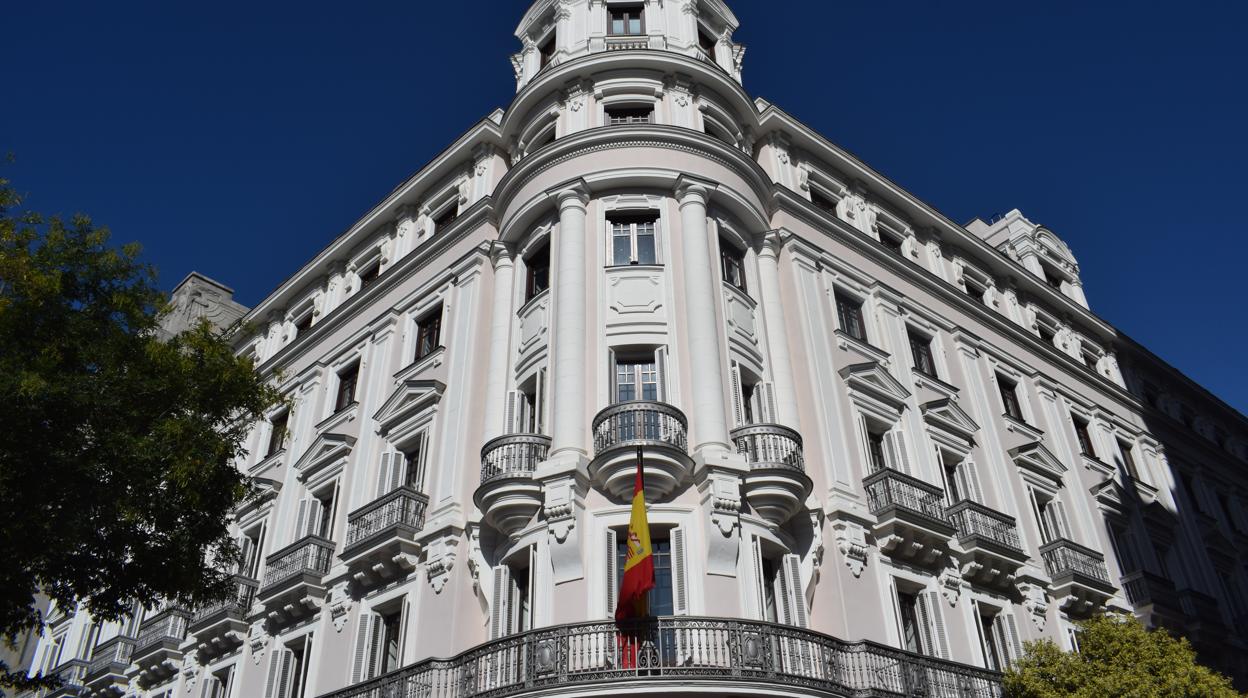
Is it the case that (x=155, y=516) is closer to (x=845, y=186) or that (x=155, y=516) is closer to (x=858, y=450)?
(x=858, y=450)

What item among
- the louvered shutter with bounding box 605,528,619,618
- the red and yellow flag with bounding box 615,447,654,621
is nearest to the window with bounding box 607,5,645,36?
the louvered shutter with bounding box 605,528,619,618

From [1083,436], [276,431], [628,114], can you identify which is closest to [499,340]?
[628,114]

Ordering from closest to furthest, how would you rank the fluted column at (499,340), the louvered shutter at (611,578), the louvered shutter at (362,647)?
the louvered shutter at (611,578) → the louvered shutter at (362,647) → the fluted column at (499,340)

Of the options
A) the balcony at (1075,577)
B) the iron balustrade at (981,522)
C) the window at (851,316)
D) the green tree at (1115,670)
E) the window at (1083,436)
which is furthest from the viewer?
the window at (1083,436)

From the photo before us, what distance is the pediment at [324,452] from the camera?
23750 millimetres

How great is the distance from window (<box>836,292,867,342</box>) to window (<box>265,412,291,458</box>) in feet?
51.9

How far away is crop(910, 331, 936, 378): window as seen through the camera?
2512 cm

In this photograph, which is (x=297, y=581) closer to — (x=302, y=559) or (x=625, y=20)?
(x=302, y=559)

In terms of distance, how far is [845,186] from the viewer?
27.5 meters

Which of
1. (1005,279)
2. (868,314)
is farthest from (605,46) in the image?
(1005,279)

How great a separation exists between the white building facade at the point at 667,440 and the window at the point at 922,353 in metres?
0.12

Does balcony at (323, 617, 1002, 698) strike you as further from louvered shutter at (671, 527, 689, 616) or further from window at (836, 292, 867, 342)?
window at (836, 292, 867, 342)

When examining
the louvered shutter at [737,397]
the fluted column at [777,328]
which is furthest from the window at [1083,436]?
the louvered shutter at [737,397]

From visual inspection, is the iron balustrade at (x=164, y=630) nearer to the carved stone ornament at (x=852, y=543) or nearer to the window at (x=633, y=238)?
the window at (x=633, y=238)
